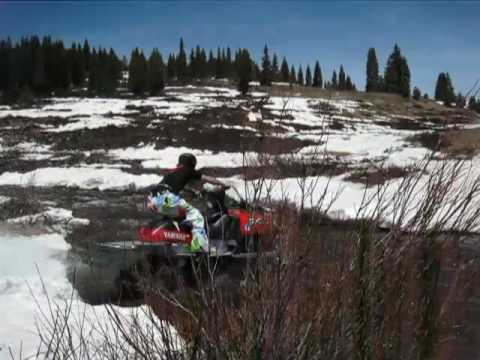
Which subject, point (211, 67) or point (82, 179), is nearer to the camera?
point (82, 179)

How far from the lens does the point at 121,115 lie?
47844 mm

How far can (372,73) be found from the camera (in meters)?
121

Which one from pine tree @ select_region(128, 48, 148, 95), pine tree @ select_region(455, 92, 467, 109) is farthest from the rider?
pine tree @ select_region(128, 48, 148, 95)

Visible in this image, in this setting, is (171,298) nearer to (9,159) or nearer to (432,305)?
(432,305)

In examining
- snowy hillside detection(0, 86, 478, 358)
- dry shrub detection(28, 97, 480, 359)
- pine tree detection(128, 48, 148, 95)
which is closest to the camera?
dry shrub detection(28, 97, 480, 359)

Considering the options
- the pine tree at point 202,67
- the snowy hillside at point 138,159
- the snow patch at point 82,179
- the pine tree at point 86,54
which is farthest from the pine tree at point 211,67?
the snow patch at point 82,179

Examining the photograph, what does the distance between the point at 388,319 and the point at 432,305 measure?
0.23 metres

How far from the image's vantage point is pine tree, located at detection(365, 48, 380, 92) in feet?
363

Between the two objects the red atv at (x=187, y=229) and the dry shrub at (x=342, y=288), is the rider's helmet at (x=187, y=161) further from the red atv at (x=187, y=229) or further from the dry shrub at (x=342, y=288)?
the dry shrub at (x=342, y=288)

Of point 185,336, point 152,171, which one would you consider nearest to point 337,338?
point 185,336

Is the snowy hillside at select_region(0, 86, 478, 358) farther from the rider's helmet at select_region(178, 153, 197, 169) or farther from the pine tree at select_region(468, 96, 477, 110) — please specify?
the rider's helmet at select_region(178, 153, 197, 169)

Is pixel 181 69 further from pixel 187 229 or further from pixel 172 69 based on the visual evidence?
pixel 187 229

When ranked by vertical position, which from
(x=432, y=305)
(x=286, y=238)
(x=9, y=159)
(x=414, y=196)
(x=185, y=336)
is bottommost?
(x=9, y=159)

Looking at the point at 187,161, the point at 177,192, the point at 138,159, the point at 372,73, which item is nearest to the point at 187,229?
the point at 177,192
